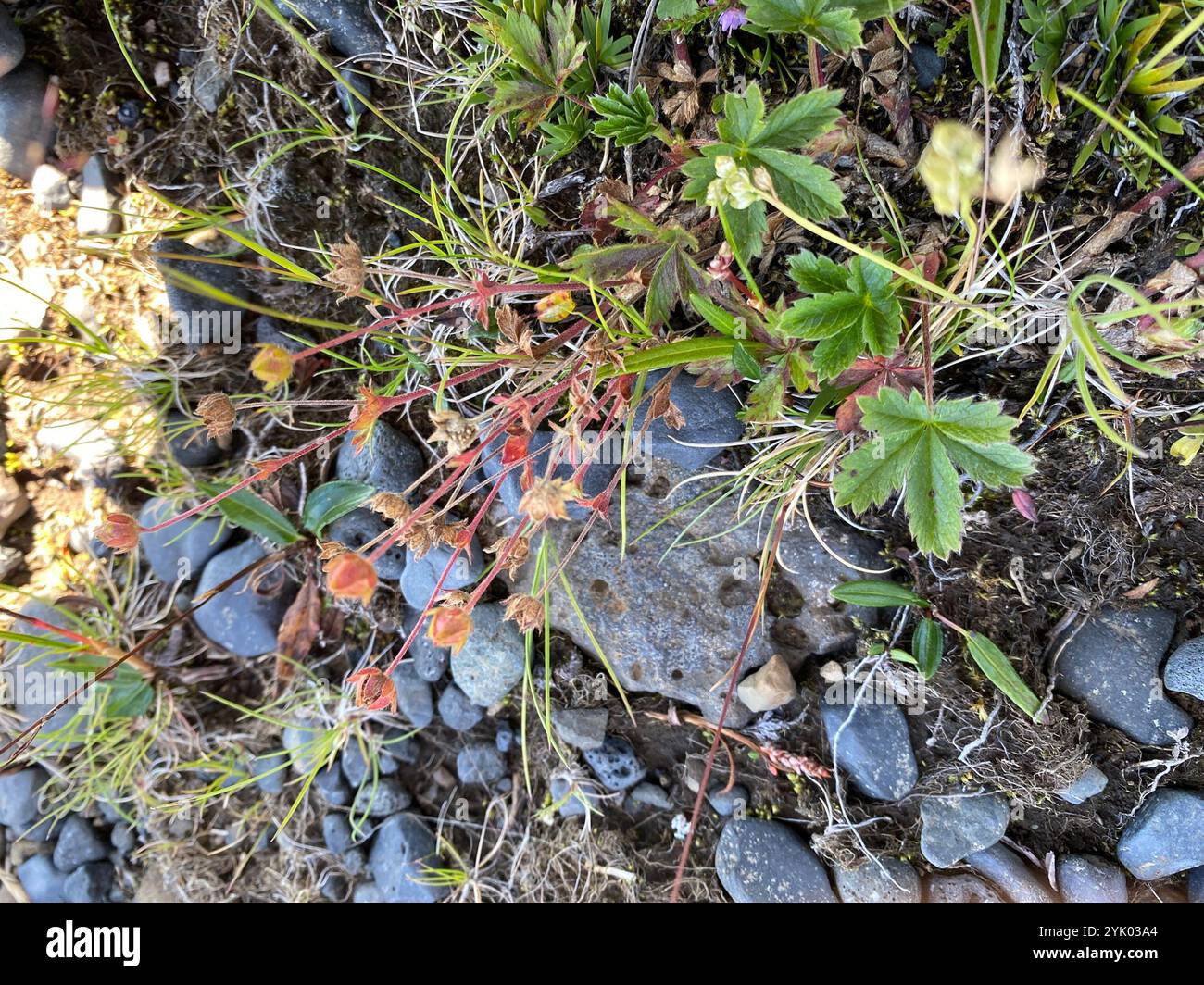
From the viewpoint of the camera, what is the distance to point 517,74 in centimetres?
139

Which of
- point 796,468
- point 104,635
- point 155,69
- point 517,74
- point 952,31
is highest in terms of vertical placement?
point 952,31

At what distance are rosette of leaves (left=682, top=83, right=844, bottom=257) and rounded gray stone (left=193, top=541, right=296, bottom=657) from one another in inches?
52.9

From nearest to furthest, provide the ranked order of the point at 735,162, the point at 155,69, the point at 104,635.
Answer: the point at 735,162 < the point at 155,69 < the point at 104,635

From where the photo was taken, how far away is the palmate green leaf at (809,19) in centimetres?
114

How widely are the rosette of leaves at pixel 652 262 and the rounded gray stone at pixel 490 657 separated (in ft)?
2.63

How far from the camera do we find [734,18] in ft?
4.29

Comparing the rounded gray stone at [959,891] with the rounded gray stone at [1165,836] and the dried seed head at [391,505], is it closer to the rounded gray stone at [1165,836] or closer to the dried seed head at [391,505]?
the rounded gray stone at [1165,836]

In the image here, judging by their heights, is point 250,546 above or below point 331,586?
below

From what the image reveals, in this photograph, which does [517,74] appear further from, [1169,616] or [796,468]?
[1169,616]

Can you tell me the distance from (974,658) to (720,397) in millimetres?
699

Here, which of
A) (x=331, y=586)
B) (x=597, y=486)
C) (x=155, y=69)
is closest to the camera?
(x=331, y=586)

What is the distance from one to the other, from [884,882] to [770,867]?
0.75ft

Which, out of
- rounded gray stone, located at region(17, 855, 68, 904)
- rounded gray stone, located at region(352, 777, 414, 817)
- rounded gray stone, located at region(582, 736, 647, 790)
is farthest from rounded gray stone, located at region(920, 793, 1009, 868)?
rounded gray stone, located at region(17, 855, 68, 904)

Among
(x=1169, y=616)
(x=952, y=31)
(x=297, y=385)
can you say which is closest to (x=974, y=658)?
(x=1169, y=616)
